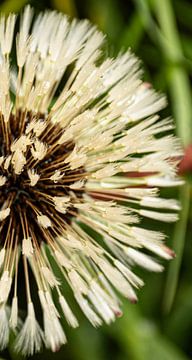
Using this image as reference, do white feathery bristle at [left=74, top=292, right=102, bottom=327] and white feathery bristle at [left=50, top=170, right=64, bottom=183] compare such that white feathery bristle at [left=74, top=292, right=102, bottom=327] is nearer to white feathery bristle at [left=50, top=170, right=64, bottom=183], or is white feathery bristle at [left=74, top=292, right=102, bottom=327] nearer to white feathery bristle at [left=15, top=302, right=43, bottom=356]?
white feathery bristle at [left=15, top=302, right=43, bottom=356]

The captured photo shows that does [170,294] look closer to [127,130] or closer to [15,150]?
[127,130]

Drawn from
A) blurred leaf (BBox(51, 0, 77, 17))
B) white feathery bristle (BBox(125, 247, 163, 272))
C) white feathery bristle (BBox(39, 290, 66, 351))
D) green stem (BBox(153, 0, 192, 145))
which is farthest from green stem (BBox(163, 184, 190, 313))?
blurred leaf (BBox(51, 0, 77, 17))

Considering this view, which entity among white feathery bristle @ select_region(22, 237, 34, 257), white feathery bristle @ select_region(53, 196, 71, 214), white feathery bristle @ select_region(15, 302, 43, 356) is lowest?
white feathery bristle @ select_region(15, 302, 43, 356)

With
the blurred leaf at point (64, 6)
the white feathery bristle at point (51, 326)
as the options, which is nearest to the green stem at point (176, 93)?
the blurred leaf at point (64, 6)

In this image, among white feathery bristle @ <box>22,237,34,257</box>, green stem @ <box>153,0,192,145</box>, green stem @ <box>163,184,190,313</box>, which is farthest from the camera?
green stem @ <box>153,0,192,145</box>

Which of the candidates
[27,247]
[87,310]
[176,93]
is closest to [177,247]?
[176,93]

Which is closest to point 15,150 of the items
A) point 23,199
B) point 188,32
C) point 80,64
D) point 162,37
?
point 23,199

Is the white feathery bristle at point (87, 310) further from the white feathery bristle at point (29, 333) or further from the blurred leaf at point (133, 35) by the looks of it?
the blurred leaf at point (133, 35)

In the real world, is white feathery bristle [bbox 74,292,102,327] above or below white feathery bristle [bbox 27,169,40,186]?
below
